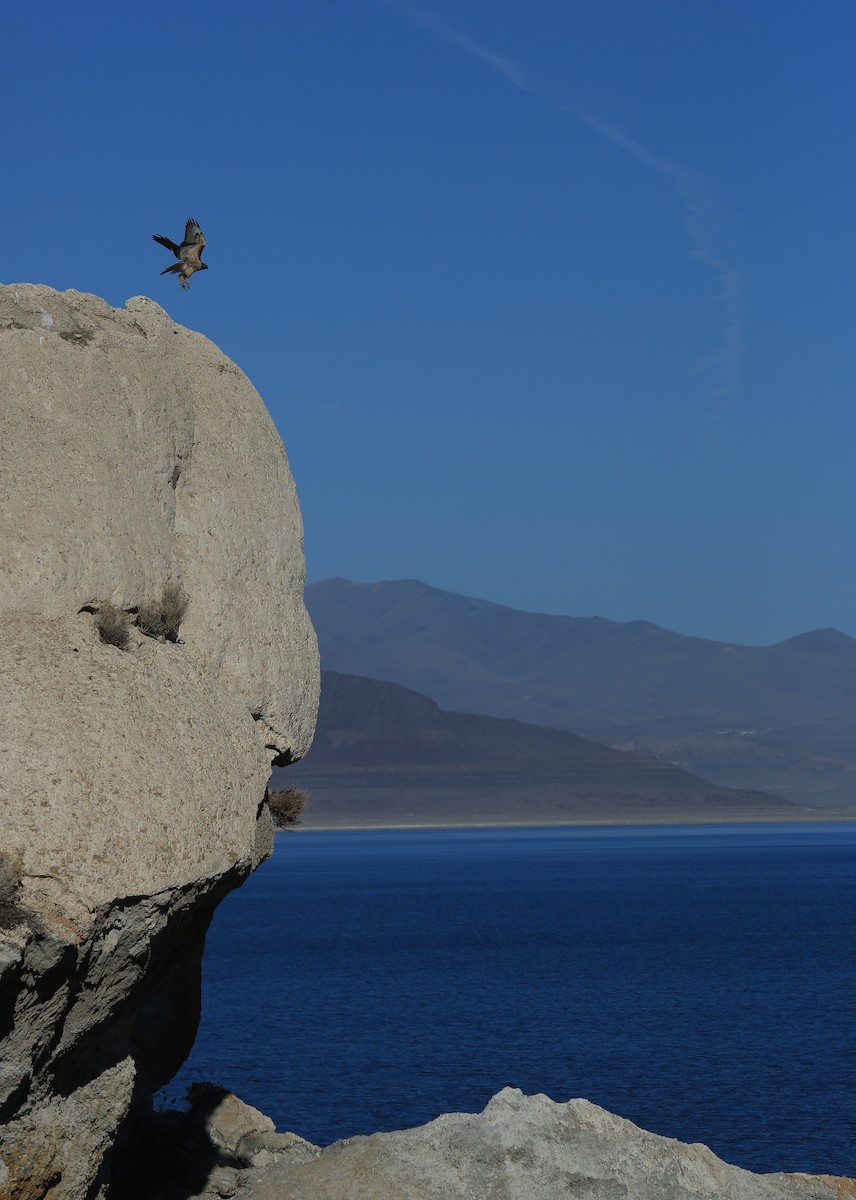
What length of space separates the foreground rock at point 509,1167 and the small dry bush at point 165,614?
17.5 ft

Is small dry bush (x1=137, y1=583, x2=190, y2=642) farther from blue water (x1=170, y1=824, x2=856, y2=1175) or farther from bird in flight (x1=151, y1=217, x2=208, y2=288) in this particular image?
blue water (x1=170, y1=824, x2=856, y2=1175)

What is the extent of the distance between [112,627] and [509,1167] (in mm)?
6254

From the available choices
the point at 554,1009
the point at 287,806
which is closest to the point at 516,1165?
the point at 287,806

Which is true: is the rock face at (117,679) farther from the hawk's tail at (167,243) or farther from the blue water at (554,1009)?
the blue water at (554,1009)

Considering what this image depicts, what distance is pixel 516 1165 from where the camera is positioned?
46.5 feet

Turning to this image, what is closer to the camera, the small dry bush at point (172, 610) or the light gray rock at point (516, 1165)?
the small dry bush at point (172, 610)

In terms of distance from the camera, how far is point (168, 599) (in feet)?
44.0

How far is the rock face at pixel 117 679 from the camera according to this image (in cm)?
1049

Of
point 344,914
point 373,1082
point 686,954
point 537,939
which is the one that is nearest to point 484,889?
point 344,914

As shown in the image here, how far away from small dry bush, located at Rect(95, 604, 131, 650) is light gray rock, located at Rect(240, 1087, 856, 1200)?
5.67 m

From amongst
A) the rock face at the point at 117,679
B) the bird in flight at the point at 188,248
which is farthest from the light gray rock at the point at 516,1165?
the bird in flight at the point at 188,248

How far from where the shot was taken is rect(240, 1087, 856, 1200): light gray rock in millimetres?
14062

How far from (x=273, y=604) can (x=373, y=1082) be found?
22.1 meters

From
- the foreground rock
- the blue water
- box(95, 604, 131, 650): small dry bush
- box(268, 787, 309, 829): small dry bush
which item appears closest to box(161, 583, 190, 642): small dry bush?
box(95, 604, 131, 650): small dry bush
